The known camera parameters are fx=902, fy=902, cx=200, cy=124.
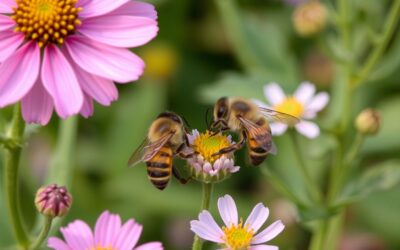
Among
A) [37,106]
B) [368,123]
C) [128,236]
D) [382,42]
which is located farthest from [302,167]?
[37,106]

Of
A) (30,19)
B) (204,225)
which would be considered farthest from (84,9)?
(204,225)

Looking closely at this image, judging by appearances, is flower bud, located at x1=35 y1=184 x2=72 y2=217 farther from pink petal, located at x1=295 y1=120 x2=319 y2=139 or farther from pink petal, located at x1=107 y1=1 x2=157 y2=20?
pink petal, located at x1=295 y1=120 x2=319 y2=139

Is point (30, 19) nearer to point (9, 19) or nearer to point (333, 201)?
point (9, 19)

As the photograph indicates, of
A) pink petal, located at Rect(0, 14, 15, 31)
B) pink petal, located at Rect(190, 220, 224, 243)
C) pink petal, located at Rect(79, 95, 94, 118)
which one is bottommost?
pink petal, located at Rect(190, 220, 224, 243)

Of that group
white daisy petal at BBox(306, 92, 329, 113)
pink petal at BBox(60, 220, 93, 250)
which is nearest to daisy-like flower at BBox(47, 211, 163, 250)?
pink petal at BBox(60, 220, 93, 250)

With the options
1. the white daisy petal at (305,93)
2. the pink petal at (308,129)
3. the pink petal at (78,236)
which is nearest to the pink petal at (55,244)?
the pink petal at (78,236)

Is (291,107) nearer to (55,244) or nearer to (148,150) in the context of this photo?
(148,150)

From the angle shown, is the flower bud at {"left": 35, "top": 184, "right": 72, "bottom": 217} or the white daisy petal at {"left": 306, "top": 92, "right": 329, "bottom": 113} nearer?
the flower bud at {"left": 35, "top": 184, "right": 72, "bottom": 217}
